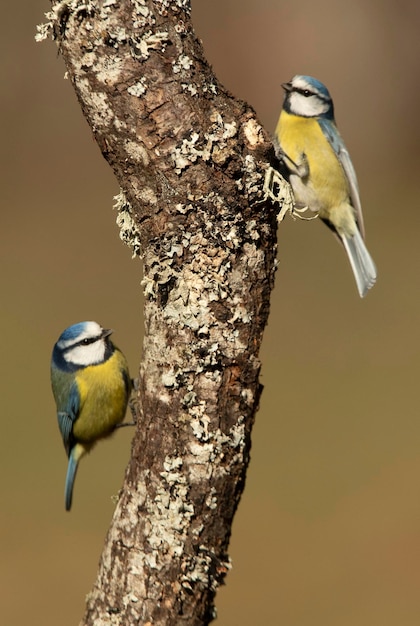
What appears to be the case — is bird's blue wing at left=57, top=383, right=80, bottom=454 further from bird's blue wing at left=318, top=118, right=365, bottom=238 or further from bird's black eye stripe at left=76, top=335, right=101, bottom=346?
bird's blue wing at left=318, top=118, right=365, bottom=238

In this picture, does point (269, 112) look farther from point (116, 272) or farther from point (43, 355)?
point (43, 355)

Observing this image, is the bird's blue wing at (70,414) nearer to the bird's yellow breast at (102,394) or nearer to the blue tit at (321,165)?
the bird's yellow breast at (102,394)

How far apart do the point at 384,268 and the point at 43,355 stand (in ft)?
10.3

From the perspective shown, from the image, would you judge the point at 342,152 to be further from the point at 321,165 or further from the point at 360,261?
the point at 360,261

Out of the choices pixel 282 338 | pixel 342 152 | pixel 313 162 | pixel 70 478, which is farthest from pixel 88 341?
pixel 282 338

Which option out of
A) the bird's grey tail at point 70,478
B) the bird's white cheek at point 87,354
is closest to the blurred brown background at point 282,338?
the bird's grey tail at point 70,478

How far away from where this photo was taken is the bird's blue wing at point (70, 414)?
331 centimetres

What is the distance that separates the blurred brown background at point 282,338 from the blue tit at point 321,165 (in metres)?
1.97

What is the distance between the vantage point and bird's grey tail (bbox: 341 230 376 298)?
3551mm

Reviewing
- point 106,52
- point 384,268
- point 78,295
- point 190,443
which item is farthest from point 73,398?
point 384,268

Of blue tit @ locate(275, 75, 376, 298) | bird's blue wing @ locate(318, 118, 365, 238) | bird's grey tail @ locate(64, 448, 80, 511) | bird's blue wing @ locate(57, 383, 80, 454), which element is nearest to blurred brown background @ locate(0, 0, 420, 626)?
bird's grey tail @ locate(64, 448, 80, 511)

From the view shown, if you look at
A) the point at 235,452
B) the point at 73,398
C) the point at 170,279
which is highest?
the point at 170,279

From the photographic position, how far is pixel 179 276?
1.87 m

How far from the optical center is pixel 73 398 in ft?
10.9
